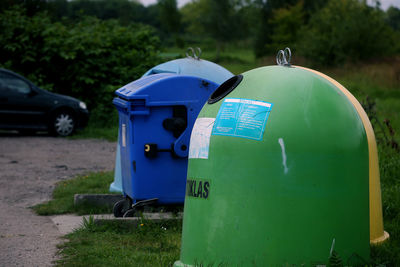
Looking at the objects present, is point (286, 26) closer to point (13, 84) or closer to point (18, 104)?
point (13, 84)

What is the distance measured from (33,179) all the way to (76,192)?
5.26ft

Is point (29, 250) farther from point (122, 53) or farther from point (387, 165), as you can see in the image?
point (122, 53)

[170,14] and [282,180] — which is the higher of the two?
[170,14]

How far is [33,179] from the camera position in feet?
31.5

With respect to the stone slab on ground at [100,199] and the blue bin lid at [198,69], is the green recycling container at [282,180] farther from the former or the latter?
the stone slab on ground at [100,199]

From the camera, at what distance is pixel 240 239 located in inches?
153

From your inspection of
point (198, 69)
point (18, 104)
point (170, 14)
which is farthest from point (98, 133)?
point (170, 14)

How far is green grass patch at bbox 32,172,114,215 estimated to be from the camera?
7266 millimetres

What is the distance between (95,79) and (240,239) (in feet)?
45.2

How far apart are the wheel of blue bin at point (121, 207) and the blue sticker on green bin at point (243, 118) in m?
2.77

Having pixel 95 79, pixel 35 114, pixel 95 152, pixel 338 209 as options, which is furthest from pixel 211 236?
pixel 95 79

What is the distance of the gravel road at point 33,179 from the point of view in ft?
18.3

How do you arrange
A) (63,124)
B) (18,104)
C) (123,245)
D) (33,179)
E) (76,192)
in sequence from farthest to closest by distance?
(63,124), (18,104), (33,179), (76,192), (123,245)

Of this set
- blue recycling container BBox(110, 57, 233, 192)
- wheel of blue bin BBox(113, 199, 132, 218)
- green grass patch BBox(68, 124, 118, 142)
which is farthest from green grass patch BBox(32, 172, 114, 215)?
green grass patch BBox(68, 124, 118, 142)
